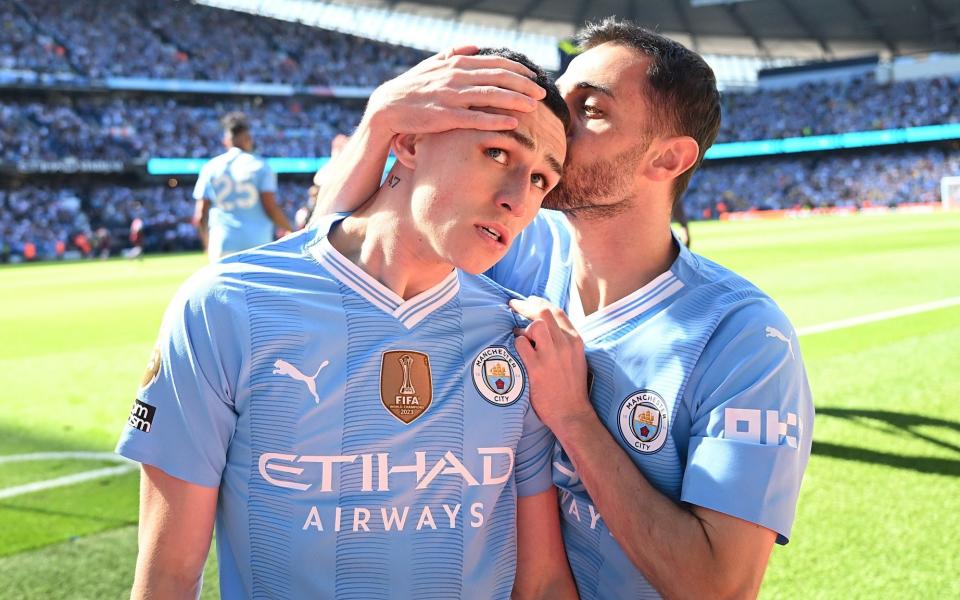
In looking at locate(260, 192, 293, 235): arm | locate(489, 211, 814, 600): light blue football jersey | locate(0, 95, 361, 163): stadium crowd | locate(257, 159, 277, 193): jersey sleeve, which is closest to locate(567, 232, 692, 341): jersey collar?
locate(489, 211, 814, 600): light blue football jersey

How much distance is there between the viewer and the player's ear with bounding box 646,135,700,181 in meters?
2.83

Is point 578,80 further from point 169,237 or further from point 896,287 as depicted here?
point 169,237

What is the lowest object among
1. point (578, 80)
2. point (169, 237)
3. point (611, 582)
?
point (169, 237)

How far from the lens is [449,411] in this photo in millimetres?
2242

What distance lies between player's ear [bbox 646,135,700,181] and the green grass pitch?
2172 mm

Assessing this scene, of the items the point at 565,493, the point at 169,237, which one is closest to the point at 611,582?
the point at 565,493

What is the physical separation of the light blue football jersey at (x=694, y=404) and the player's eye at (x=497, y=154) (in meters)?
0.72

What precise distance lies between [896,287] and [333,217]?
13.3 metres

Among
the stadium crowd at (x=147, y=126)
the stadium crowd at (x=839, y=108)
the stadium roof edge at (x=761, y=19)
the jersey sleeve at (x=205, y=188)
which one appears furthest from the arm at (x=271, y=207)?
the stadium crowd at (x=839, y=108)

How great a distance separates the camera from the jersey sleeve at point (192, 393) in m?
1.99

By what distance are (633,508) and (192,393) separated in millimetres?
1186

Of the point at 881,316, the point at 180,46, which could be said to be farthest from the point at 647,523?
the point at 180,46

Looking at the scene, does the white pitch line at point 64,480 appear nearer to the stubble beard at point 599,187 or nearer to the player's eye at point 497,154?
the stubble beard at point 599,187

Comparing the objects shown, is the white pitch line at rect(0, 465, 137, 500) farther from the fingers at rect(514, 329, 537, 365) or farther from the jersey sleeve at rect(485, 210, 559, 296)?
the fingers at rect(514, 329, 537, 365)
